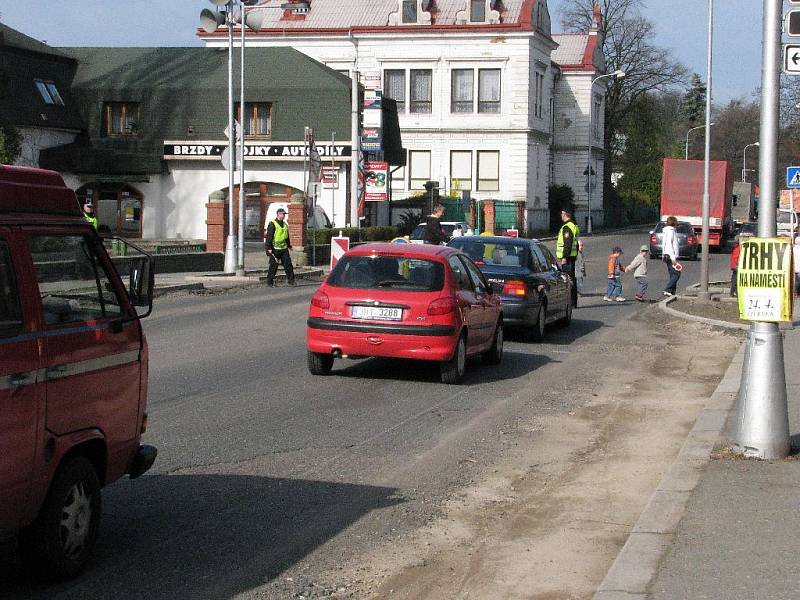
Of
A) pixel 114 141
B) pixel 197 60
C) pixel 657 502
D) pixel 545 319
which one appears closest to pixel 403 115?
pixel 197 60

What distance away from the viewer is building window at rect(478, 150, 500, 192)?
67.8 meters

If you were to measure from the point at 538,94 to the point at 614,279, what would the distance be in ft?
149

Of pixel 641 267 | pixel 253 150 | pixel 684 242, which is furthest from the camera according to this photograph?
pixel 253 150

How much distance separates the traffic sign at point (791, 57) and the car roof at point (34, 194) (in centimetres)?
542

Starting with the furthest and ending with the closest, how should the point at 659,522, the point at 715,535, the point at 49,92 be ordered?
the point at 49,92 < the point at 659,522 < the point at 715,535

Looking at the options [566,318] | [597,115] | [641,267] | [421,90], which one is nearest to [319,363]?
[566,318]

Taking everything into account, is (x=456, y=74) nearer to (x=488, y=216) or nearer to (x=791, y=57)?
(x=488, y=216)

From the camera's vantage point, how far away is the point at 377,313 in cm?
1277

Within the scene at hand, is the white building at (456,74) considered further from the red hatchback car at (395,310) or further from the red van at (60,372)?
the red van at (60,372)

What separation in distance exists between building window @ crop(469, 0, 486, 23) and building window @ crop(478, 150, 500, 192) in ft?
24.7

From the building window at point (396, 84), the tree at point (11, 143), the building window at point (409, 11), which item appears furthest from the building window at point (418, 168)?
the tree at point (11, 143)

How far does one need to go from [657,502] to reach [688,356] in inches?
392

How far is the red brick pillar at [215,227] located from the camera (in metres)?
37.4

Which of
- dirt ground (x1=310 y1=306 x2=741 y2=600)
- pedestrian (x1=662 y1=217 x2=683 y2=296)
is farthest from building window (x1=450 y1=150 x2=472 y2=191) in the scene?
dirt ground (x1=310 y1=306 x2=741 y2=600)
